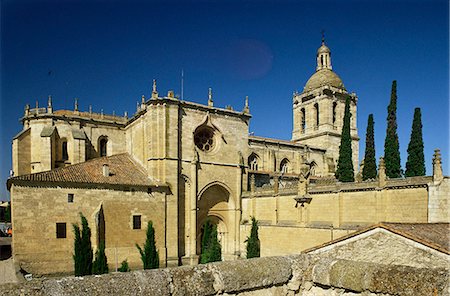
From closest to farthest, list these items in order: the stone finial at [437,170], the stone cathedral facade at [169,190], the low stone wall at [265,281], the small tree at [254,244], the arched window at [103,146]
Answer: the low stone wall at [265,281], the stone finial at [437,170], the stone cathedral facade at [169,190], the small tree at [254,244], the arched window at [103,146]

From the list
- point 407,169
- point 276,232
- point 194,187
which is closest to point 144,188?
point 194,187

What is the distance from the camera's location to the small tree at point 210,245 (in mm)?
22292

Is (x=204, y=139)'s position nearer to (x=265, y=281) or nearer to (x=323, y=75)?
(x=323, y=75)

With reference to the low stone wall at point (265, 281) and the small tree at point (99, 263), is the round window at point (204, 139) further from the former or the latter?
the low stone wall at point (265, 281)

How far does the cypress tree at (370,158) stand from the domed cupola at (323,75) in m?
11.9

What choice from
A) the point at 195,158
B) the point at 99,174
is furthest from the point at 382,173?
the point at 99,174

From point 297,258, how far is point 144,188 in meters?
18.3

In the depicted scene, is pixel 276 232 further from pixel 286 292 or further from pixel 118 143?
pixel 286 292

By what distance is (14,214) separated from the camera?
17.0 m

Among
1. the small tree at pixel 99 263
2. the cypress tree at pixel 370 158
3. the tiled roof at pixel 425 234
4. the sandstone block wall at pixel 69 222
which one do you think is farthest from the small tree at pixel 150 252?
the cypress tree at pixel 370 158

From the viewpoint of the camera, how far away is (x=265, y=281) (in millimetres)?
3541

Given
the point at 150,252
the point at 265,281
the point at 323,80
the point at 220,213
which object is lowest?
the point at 150,252

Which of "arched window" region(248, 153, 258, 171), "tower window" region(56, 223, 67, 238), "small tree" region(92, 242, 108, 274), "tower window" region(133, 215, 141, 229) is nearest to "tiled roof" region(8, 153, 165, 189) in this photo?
"tower window" region(133, 215, 141, 229)

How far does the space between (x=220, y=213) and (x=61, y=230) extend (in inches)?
459
